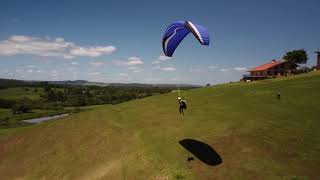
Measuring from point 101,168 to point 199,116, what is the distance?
556 inches

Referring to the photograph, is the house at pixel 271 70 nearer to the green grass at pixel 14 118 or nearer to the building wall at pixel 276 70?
the building wall at pixel 276 70

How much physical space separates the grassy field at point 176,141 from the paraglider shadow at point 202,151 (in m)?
0.48

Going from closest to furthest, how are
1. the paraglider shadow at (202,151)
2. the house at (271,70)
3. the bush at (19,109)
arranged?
the paraglider shadow at (202,151) < the house at (271,70) < the bush at (19,109)

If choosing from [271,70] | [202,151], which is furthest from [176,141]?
[271,70]

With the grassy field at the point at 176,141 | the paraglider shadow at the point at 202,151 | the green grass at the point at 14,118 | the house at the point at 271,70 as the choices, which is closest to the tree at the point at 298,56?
the house at the point at 271,70

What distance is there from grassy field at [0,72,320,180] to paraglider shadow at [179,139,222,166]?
1.58 feet

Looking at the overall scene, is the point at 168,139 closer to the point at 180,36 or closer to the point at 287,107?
the point at 180,36

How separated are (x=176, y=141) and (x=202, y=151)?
3346mm

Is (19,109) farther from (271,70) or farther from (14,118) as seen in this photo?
(271,70)

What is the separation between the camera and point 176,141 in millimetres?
33938

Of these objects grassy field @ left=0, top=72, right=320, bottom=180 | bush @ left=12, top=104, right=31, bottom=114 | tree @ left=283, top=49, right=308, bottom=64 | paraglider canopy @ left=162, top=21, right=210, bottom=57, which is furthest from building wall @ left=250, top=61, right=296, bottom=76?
bush @ left=12, top=104, right=31, bottom=114

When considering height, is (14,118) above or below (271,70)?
below

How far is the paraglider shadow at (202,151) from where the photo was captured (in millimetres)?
29797

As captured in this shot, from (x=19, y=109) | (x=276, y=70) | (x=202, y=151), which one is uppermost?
(x=276, y=70)
